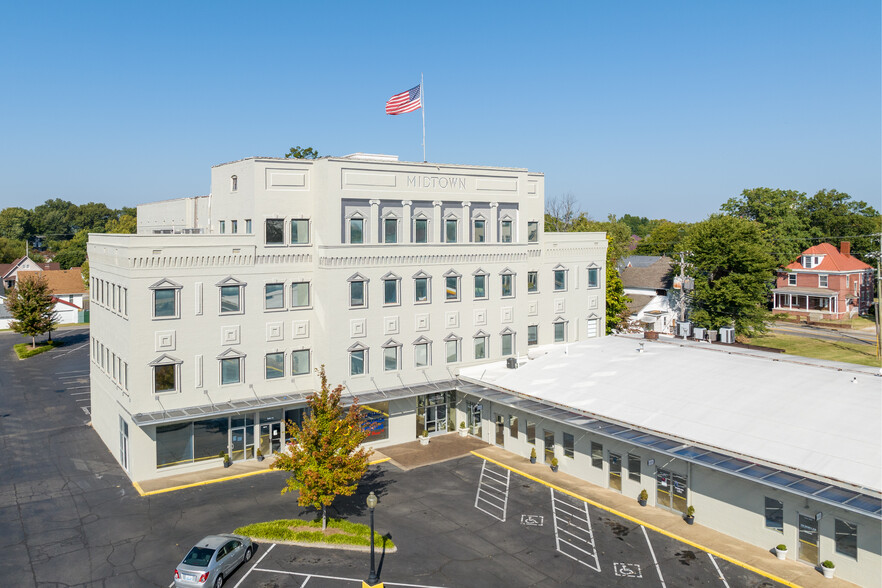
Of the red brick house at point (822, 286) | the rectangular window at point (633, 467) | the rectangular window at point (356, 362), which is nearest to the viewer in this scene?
the rectangular window at point (633, 467)

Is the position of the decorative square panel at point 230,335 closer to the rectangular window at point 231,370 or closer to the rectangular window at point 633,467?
the rectangular window at point 231,370

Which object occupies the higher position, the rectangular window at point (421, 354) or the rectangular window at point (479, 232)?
the rectangular window at point (479, 232)

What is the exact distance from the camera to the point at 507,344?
48.8 meters

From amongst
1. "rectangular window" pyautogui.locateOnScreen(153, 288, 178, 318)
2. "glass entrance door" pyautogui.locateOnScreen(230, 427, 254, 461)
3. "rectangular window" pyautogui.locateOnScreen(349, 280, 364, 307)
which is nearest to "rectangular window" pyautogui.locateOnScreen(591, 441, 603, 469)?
"rectangular window" pyautogui.locateOnScreen(349, 280, 364, 307)

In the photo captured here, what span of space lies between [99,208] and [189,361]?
610 feet

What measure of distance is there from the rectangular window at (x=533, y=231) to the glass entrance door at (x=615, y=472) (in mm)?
19262

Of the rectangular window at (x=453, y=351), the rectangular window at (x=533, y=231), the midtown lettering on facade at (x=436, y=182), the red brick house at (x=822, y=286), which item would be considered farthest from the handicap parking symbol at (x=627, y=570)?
the red brick house at (x=822, y=286)

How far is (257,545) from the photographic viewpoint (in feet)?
96.6

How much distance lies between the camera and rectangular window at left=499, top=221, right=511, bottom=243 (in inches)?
1888

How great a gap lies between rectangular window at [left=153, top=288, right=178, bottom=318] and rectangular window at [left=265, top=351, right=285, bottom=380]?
6.30 metres

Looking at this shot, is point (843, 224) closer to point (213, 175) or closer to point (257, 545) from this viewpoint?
point (213, 175)

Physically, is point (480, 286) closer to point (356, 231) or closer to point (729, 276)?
point (356, 231)

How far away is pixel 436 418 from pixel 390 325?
7694 mm

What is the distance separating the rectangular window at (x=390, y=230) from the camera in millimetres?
43531
